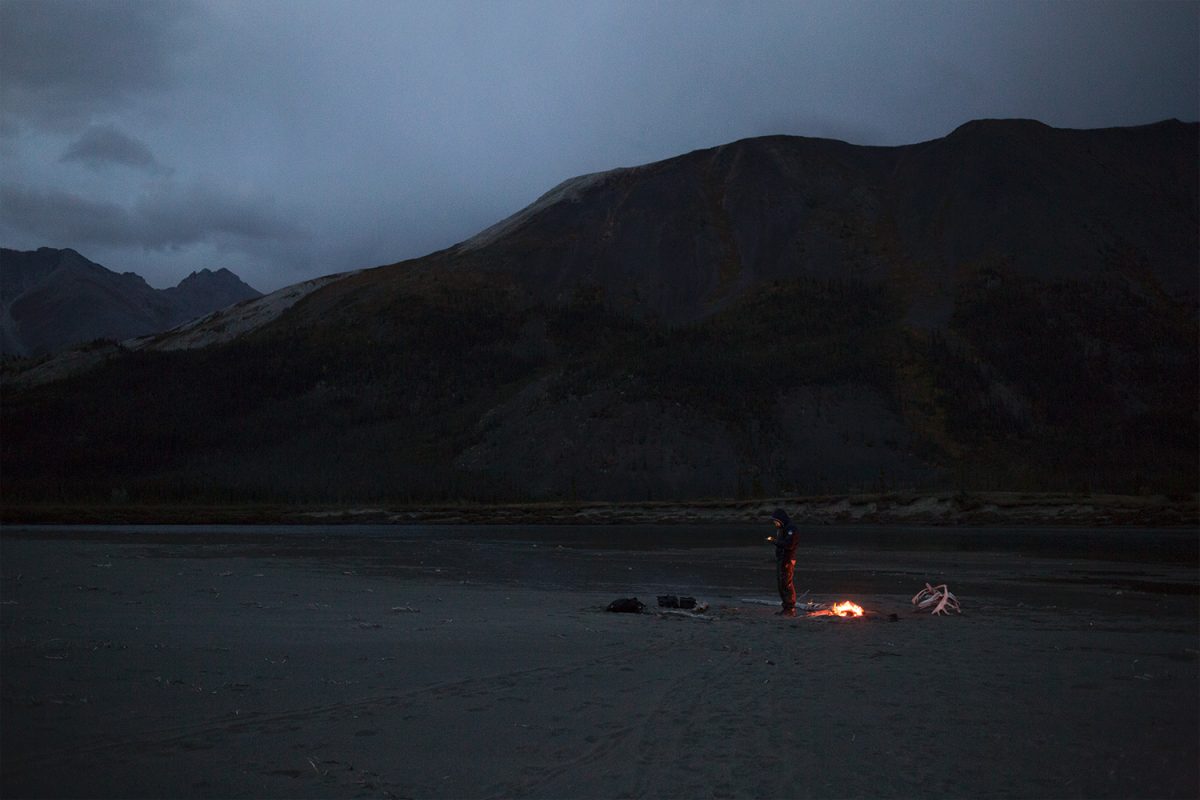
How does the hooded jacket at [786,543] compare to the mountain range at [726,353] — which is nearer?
the hooded jacket at [786,543]

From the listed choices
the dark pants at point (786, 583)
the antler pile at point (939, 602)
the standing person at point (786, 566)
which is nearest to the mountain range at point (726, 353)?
the antler pile at point (939, 602)

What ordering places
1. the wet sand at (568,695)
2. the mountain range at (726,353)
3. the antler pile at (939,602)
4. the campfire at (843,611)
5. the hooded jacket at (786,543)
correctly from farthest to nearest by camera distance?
the mountain range at (726,353) < the hooded jacket at (786,543) < the antler pile at (939,602) < the campfire at (843,611) < the wet sand at (568,695)

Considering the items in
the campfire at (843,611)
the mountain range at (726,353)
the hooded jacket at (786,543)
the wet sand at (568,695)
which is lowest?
the campfire at (843,611)

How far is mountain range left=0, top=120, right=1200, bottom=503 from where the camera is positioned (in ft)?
319

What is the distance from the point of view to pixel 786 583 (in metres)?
19.5

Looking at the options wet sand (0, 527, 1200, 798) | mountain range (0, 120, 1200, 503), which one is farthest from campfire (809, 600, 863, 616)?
mountain range (0, 120, 1200, 503)

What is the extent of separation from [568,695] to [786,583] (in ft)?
31.1

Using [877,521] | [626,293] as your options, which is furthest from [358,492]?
[626,293]

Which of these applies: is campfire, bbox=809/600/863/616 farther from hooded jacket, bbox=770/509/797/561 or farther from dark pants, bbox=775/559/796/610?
hooded jacket, bbox=770/509/797/561

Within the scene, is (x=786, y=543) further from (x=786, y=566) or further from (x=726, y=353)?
(x=726, y=353)

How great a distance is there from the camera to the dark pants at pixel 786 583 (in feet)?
63.8

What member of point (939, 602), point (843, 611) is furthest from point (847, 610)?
point (939, 602)

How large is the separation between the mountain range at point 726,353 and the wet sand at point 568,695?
61.9m

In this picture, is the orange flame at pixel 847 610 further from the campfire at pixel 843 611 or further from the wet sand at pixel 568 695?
the wet sand at pixel 568 695
